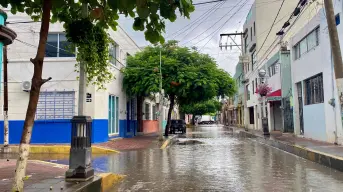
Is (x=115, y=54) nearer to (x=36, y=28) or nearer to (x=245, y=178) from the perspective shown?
(x=36, y=28)

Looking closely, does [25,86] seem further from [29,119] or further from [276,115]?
[276,115]

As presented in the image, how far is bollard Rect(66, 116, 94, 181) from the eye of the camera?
7328 millimetres

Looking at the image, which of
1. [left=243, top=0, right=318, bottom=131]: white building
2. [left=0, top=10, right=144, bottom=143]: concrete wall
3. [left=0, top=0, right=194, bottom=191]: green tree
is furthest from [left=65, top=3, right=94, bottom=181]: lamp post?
[left=243, top=0, right=318, bottom=131]: white building

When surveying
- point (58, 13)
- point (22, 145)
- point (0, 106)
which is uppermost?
point (58, 13)

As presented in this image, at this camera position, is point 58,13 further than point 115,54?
No

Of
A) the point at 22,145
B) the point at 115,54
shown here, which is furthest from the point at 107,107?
the point at 22,145

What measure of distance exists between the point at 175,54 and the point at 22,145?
2132cm

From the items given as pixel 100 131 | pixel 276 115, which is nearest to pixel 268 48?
pixel 276 115

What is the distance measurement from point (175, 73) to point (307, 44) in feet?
30.3

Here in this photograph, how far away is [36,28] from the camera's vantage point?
18375 mm

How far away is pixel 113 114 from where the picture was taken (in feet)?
74.6

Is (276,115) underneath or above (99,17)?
underneath

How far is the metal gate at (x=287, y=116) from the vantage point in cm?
2495

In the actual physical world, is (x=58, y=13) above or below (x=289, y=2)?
below
